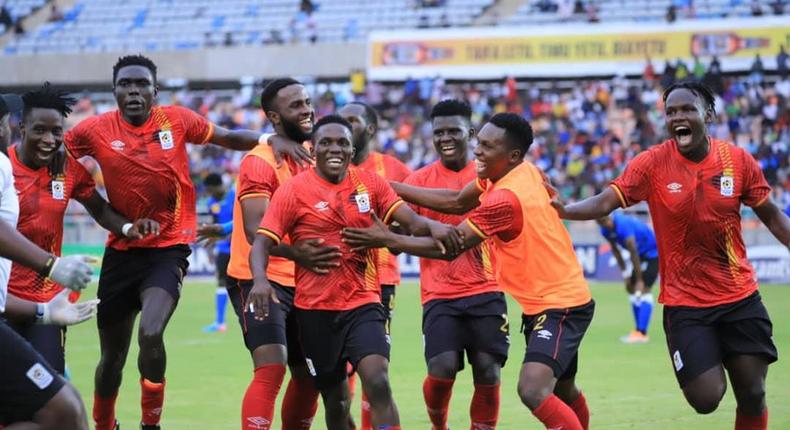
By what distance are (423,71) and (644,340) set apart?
24.1 meters

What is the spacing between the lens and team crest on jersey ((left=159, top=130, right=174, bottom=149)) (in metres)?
10.2

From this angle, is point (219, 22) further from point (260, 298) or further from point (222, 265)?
point (260, 298)

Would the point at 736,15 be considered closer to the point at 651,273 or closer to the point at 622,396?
the point at 651,273

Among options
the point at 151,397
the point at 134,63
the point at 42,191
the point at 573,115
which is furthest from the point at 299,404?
the point at 573,115

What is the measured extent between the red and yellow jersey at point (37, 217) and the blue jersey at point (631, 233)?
10.4 m

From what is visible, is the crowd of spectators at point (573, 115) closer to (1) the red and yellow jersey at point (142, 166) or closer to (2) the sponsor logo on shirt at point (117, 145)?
(1) the red and yellow jersey at point (142, 166)

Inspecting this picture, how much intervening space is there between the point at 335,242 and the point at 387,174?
2749mm

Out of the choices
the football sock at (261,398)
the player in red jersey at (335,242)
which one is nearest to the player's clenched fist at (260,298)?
the player in red jersey at (335,242)

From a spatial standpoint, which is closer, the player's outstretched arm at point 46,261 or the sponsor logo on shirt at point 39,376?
the player's outstretched arm at point 46,261

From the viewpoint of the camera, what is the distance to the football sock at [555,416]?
848 cm

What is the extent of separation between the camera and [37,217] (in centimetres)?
920

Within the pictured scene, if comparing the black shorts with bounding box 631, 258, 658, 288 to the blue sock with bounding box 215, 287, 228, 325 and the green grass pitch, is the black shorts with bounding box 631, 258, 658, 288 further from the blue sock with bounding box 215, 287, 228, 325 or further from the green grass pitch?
the blue sock with bounding box 215, 287, 228, 325

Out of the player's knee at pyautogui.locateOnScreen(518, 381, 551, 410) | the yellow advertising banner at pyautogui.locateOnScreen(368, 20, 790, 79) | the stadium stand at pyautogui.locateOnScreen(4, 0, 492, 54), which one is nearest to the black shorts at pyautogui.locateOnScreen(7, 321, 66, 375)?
the player's knee at pyautogui.locateOnScreen(518, 381, 551, 410)

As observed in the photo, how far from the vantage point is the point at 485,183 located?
31.5 feet
